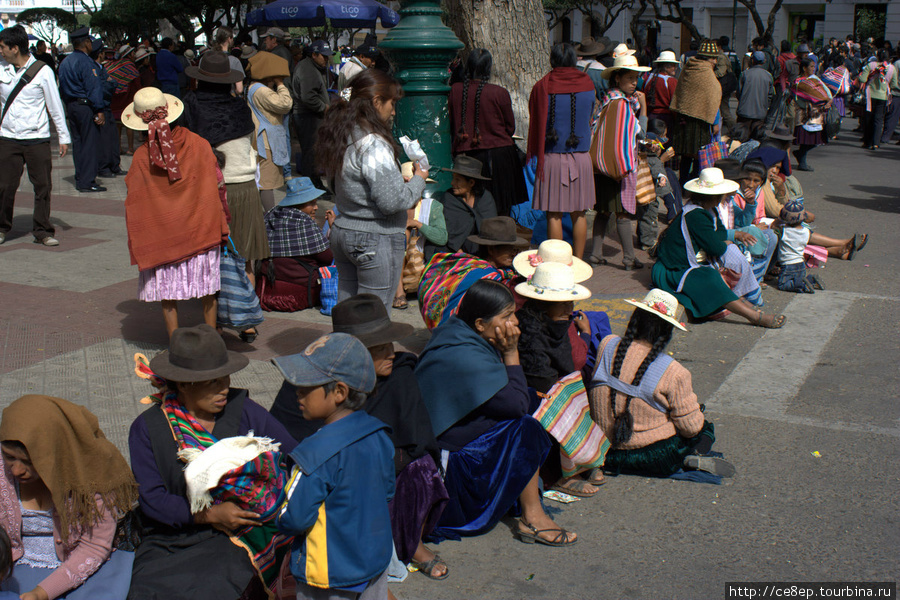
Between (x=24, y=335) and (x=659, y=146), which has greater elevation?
(x=659, y=146)

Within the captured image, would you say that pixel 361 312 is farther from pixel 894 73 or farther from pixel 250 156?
pixel 894 73

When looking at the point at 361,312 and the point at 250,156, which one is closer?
the point at 361,312

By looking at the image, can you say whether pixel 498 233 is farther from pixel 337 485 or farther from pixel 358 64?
pixel 358 64

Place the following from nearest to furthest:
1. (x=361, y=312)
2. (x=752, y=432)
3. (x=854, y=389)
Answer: (x=361, y=312), (x=752, y=432), (x=854, y=389)

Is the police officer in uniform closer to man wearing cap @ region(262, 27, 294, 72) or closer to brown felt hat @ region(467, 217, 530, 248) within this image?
man wearing cap @ region(262, 27, 294, 72)

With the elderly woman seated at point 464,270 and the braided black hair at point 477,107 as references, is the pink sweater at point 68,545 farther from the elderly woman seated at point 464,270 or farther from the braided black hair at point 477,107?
the braided black hair at point 477,107

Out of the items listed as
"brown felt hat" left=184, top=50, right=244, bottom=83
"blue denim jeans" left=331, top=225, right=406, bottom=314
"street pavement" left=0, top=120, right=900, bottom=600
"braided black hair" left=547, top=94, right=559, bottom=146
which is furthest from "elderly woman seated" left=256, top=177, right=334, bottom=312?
"braided black hair" left=547, top=94, right=559, bottom=146

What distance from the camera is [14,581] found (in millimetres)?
2938

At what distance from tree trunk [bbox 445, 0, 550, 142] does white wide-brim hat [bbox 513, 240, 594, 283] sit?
18.0 feet

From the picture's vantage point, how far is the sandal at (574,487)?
4266mm

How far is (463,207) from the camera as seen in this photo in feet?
23.5

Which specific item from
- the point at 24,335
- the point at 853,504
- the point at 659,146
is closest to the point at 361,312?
the point at 853,504

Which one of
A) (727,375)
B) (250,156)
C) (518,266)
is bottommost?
(727,375)

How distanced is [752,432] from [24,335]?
4831 millimetres
